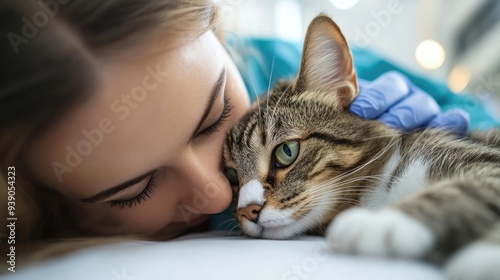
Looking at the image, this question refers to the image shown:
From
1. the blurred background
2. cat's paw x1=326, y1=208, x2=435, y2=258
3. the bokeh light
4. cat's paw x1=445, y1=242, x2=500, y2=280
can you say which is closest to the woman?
cat's paw x1=326, y1=208, x2=435, y2=258

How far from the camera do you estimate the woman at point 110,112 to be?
2.31 feet

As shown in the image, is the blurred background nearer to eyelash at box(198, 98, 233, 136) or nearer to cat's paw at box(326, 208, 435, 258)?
eyelash at box(198, 98, 233, 136)

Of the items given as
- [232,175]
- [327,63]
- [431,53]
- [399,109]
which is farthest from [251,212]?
[431,53]

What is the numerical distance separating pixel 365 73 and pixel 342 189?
788mm

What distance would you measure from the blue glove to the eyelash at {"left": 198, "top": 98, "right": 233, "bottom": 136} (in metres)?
0.27

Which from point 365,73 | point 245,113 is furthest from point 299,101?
point 365,73

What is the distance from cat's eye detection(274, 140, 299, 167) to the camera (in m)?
0.84

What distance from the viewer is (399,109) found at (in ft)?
3.33

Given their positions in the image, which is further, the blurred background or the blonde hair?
the blurred background

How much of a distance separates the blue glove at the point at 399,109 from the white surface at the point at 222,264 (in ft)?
1.24

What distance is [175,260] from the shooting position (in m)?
0.62

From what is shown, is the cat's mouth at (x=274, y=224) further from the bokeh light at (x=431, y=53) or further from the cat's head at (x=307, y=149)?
the bokeh light at (x=431, y=53)

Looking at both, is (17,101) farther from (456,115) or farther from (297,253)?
(456,115)

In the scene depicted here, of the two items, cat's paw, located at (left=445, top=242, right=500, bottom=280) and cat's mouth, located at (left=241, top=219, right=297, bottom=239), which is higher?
cat's paw, located at (left=445, top=242, right=500, bottom=280)
